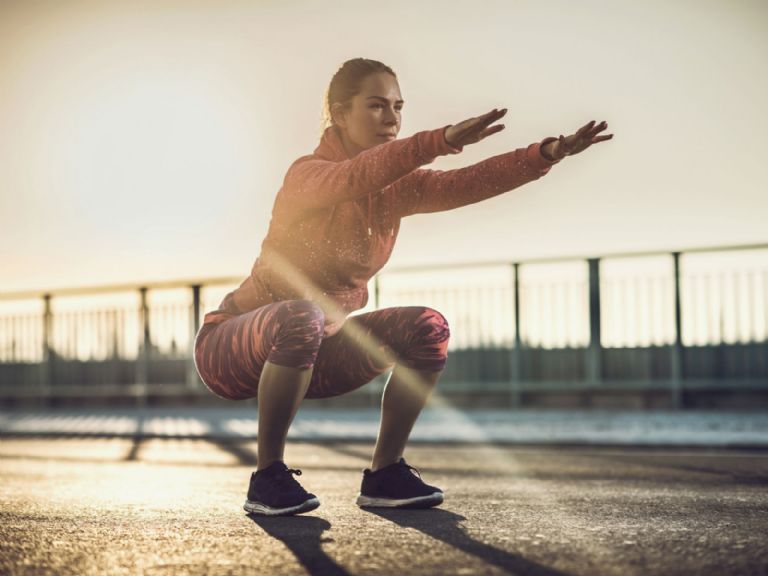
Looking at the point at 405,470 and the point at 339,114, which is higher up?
the point at 339,114

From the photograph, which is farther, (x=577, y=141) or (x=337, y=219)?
(x=337, y=219)

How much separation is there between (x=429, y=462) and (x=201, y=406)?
7.30m

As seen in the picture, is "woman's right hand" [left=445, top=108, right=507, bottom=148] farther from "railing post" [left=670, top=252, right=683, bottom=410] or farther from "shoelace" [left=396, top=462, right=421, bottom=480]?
"railing post" [left=670, top=252, right=683, bottom=410]

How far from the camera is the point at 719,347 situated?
1024 centimetres

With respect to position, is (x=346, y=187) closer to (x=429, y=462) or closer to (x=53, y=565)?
(x=53, y=565)

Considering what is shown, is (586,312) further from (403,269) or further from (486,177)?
(486,177)

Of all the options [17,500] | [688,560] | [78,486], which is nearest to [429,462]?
[78,486]

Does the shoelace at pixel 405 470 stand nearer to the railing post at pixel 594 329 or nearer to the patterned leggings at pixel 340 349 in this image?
the patterned leggings at pixel 340 349

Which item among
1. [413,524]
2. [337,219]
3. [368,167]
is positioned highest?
[368,167]

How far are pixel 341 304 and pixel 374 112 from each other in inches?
27.7

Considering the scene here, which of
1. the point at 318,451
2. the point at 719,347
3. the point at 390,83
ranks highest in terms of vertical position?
the point at 390,83

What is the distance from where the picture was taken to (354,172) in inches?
131

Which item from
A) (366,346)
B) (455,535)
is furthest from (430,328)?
(455,535)

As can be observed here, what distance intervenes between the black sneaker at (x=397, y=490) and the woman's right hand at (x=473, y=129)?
1338 millimetres
